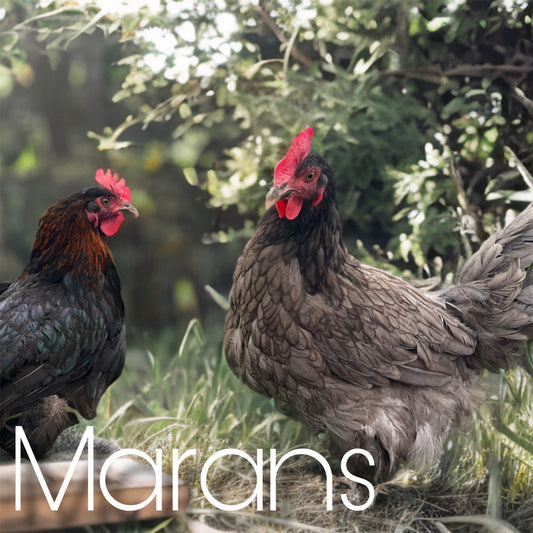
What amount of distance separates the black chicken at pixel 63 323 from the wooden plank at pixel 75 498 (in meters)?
0.15

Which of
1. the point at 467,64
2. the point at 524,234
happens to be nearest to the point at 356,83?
the point at 467,64

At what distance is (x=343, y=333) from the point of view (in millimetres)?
1783

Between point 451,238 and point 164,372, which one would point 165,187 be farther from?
point 451,238

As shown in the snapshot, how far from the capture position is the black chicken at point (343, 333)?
69.6 inches

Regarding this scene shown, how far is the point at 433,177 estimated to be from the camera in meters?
2.55

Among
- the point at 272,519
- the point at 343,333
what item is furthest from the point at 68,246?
the point at 272,519

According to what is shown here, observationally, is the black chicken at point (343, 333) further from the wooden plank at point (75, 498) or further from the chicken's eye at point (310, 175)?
the wooden plank at point (75, 498)

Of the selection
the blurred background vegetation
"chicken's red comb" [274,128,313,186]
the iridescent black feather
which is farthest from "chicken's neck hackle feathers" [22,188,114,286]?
the blurred background vegetation

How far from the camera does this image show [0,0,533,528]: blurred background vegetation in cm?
246

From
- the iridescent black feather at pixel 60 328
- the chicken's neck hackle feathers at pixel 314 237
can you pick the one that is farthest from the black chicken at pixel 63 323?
the chicken's neck hackle feathers at pixel 314 237

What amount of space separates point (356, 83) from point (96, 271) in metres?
1.36

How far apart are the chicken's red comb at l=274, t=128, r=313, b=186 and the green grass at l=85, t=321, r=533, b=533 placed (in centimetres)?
91

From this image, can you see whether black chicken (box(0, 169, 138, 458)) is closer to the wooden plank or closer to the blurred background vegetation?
the wooden plank

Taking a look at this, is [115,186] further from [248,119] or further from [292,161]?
[248,119]
